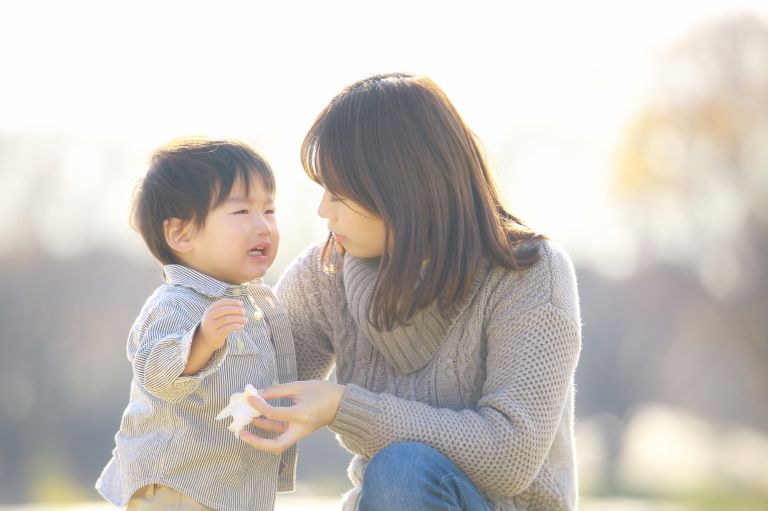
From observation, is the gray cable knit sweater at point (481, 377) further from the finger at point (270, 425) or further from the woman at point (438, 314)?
the finger at point (270, 425)

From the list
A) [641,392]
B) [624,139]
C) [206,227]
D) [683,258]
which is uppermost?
[206,227]

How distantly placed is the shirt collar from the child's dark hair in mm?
88

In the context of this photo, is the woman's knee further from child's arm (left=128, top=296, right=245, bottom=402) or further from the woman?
child's arm (left=128, top=296, right=245, bottom=402)

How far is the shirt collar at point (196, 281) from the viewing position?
238cm

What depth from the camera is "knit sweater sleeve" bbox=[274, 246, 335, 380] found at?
8.50ft

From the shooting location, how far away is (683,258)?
9930 millimetres

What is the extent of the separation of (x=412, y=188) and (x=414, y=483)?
2.05ft

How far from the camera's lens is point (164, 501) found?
2297 mm

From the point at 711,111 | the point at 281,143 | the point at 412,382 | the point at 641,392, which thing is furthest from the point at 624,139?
the point at 412,382

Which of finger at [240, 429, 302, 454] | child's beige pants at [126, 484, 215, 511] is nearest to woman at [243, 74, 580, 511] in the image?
finger at [240, 429, 302, 454]

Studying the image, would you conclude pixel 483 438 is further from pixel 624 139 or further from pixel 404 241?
pixel 624 139

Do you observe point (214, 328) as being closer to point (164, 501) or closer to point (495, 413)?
point (164, 501)

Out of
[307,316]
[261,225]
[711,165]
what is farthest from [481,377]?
[711,165]

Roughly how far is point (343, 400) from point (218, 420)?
32cm
